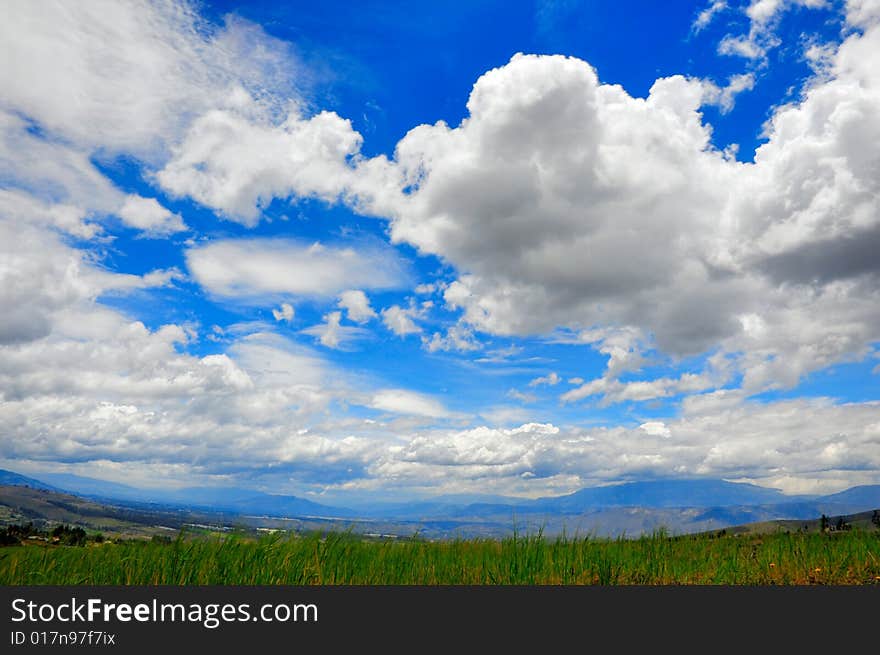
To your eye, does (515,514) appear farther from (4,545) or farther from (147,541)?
(4,545)

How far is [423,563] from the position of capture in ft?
61.0

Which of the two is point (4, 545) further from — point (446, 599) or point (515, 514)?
point (515, 514)

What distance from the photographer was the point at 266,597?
14.0 meters

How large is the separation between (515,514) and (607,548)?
3085 mm

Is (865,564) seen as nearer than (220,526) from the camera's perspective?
No

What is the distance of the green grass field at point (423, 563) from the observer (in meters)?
15.9

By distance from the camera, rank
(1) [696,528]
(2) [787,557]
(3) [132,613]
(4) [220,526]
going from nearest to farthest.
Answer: (3) [132,613] < (4) [220,526] < (2) [787,557] < (1) [696,528]

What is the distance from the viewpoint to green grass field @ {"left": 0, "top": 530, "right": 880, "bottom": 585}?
15.9m

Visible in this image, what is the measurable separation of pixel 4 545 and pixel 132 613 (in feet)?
24.9

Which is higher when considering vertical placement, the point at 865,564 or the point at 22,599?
the point at 865,564

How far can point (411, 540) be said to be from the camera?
21578mm

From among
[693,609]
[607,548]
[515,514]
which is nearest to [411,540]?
[515,514]

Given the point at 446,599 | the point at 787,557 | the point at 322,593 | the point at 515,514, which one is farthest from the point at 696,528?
the point at 322,593

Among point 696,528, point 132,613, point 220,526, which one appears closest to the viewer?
point 132,613
